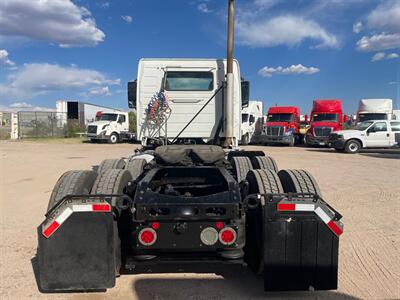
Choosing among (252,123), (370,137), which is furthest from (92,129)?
(370,137)

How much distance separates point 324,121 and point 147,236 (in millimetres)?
21848

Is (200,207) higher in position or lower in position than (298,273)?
higher

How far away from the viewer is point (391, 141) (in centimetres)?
1919

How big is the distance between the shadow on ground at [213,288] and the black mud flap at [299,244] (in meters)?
0.21

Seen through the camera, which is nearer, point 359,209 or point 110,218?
point 110,218

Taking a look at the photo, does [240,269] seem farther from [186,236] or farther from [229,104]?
[229,104]

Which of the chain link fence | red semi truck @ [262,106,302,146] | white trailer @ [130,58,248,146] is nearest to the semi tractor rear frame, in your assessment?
white trailer @ [130,58,248,146]

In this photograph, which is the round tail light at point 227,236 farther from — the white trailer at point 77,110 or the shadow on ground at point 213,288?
the white trailer at point 77,110

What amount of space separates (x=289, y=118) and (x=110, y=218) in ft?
76.0

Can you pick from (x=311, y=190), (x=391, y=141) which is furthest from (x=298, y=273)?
(x=391, y=141)

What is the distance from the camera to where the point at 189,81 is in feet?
25.1

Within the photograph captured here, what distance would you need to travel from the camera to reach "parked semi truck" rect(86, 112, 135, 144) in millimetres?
27062

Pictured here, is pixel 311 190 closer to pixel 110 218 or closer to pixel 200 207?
pixel 200 207

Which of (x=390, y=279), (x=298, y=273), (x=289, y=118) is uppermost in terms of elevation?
(x=289, y=118)
